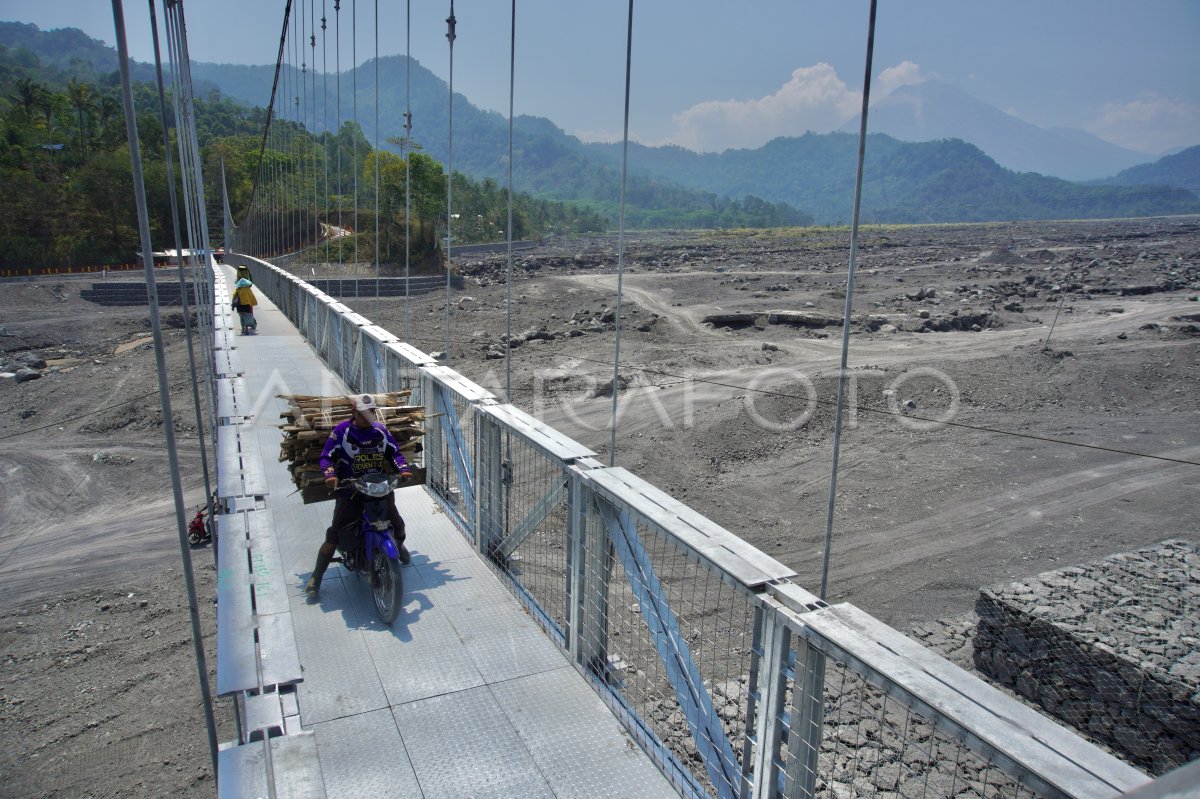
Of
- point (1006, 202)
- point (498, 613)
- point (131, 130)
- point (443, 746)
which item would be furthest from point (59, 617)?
point (1006, 202)

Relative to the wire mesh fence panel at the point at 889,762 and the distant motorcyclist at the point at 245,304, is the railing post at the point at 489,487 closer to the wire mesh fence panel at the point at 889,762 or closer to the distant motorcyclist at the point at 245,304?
the wire mesh fence panel at the point at 889,762

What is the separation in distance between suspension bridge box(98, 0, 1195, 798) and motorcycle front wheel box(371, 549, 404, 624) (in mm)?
94

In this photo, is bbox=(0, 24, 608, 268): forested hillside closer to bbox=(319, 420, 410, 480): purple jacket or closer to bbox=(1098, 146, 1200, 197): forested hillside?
bbox=(319, 420, 410, 480): purple jacket

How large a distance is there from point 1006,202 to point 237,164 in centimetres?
16056

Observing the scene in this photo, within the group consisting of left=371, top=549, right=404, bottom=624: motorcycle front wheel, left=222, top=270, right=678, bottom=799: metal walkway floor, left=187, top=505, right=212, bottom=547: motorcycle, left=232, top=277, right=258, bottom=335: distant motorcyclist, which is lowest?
left=187, top=505, right=212, bottom=547: motorcycle

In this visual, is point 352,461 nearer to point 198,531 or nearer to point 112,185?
point 198,531

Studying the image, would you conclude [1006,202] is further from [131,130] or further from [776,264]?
[131,130]

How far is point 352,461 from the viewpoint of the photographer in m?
5.21

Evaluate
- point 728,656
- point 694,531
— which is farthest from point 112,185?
point 694,531

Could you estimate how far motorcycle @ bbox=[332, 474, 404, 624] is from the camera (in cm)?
482

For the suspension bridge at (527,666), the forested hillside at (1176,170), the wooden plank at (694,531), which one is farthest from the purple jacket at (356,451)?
the forested hillside at (1176,170)

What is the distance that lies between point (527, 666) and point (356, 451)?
1.84m

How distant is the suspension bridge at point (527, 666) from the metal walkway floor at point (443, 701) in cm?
1

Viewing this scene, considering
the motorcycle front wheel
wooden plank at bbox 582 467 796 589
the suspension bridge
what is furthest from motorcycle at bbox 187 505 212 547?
wooden plank at bbox 582 467 796 589
